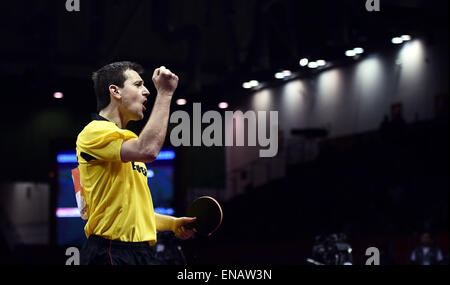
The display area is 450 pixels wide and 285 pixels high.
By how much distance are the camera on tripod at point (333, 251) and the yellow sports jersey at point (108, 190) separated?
398 centimetres

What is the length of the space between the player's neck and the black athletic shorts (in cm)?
45

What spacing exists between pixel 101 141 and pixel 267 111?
18994 mm

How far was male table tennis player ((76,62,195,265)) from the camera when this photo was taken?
2322 millimetres

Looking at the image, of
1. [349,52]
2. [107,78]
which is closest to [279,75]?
[349,52]

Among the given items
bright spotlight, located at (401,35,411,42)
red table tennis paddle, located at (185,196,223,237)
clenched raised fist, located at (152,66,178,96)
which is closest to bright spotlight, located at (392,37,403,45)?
bright spotlight, located at (401,35,411,42)

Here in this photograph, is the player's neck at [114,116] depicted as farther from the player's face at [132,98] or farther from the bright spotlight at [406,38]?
the bright spotlight at [406,38]

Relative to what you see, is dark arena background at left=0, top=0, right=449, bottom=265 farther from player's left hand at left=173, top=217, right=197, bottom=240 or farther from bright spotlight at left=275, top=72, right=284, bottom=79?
player's left hand at left=173, top=217, right=197, bottom=240

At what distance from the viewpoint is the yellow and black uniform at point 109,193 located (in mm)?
2379

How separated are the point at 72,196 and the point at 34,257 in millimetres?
2611

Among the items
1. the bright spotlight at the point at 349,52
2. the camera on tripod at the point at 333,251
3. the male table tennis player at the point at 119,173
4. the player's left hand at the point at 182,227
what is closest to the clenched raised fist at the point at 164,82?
the male table tennis player at the point at 119,173

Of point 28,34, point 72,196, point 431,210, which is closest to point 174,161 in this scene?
point 72,196

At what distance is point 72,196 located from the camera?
1091 cm

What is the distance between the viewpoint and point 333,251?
6223 millimetres
